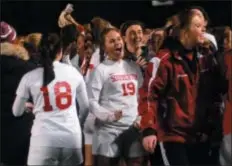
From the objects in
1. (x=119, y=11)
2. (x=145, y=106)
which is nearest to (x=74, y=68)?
(x=119, y=11)

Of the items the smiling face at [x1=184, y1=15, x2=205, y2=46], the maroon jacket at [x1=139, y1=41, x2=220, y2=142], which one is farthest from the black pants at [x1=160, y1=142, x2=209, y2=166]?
the smiling face at [x1=184, y1=15, x2=205, y2=46]

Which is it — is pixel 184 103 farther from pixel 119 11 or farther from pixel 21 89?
pixel 21 89

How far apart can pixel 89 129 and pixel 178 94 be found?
0.62 m

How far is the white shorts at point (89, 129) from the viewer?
2.86m

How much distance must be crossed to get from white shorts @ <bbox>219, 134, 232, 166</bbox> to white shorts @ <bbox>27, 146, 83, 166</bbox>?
73cm

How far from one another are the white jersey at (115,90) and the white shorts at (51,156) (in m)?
0.24

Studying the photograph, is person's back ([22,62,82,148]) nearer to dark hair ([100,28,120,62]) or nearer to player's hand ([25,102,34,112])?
player's hand ([25,102,34,112])

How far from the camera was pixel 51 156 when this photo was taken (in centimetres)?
278

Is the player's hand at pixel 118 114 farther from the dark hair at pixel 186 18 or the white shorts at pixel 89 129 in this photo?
the dark hair at pixel 186 18

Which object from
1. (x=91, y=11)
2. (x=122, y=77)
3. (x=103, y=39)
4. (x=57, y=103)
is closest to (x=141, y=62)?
(x=122, y=77)

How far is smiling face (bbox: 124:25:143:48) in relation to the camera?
280 cm

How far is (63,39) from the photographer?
2844 millimetres

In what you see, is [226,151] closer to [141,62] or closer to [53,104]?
[141,62]

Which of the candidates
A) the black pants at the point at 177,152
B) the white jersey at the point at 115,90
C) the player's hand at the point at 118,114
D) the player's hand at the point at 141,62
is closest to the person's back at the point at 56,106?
the white jersey at the point at 115,90
